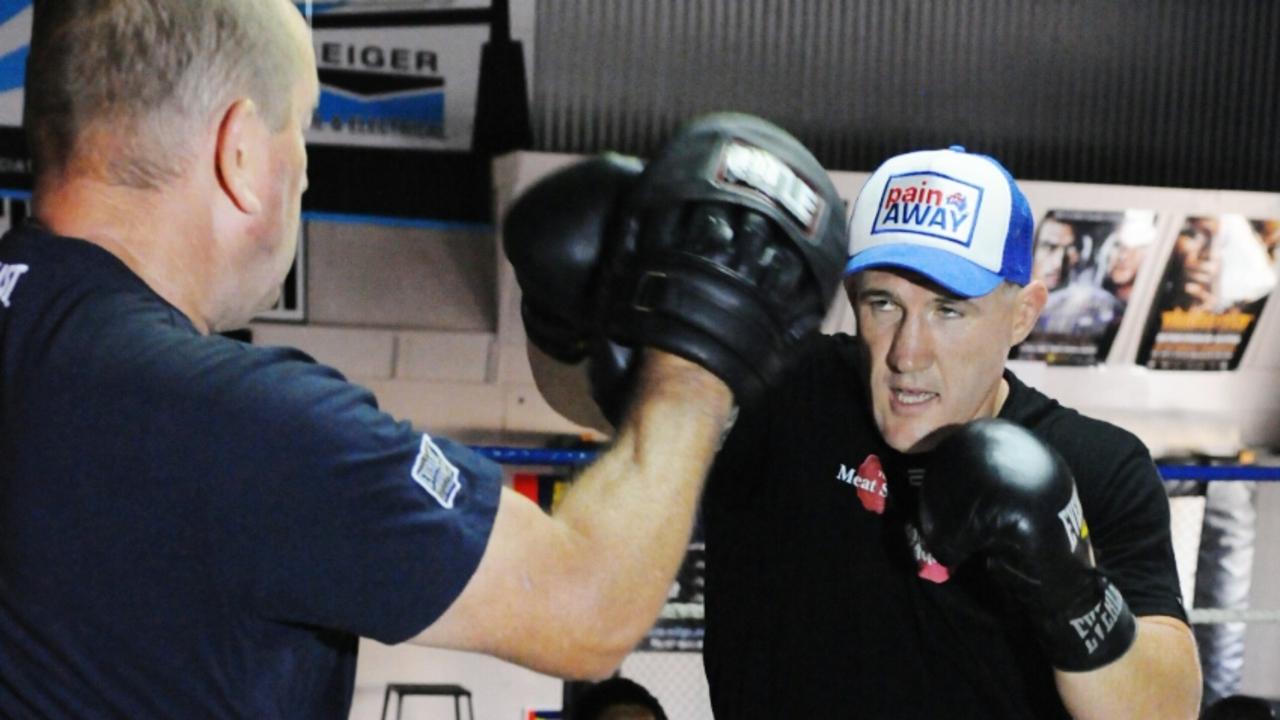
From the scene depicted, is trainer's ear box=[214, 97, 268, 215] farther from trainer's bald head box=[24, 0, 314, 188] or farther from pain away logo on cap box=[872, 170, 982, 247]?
pain away logo on cap box=[872, 170, 982, 247]

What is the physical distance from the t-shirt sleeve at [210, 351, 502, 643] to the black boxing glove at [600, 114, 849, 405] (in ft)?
0.72

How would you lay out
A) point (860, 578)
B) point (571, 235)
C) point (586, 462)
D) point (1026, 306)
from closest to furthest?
point (571, 235) → point (860, 578) → point (1026, 306) → point (586, 462)

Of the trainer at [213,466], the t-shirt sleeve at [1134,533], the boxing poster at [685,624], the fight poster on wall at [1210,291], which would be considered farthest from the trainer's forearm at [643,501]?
the fight poster on wall at [1210,291]

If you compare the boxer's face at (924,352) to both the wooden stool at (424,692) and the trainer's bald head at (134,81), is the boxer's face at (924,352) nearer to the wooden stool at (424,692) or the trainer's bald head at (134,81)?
the trainer's bald head at (134,81)

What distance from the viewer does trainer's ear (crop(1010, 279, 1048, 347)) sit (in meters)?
1.61

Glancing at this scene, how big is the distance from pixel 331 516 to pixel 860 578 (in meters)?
0.76

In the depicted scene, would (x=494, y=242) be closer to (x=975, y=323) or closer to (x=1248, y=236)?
(x=1248, y=236)

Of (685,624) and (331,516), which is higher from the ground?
(331,516)

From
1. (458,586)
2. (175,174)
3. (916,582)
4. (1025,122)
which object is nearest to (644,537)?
(458,586)

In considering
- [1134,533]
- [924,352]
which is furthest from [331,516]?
[1134,533]

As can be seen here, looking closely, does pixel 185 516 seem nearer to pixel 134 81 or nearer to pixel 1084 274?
pixel 134 81

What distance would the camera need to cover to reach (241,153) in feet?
3.29

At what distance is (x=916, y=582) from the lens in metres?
1.49

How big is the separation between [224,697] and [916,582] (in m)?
0.80
